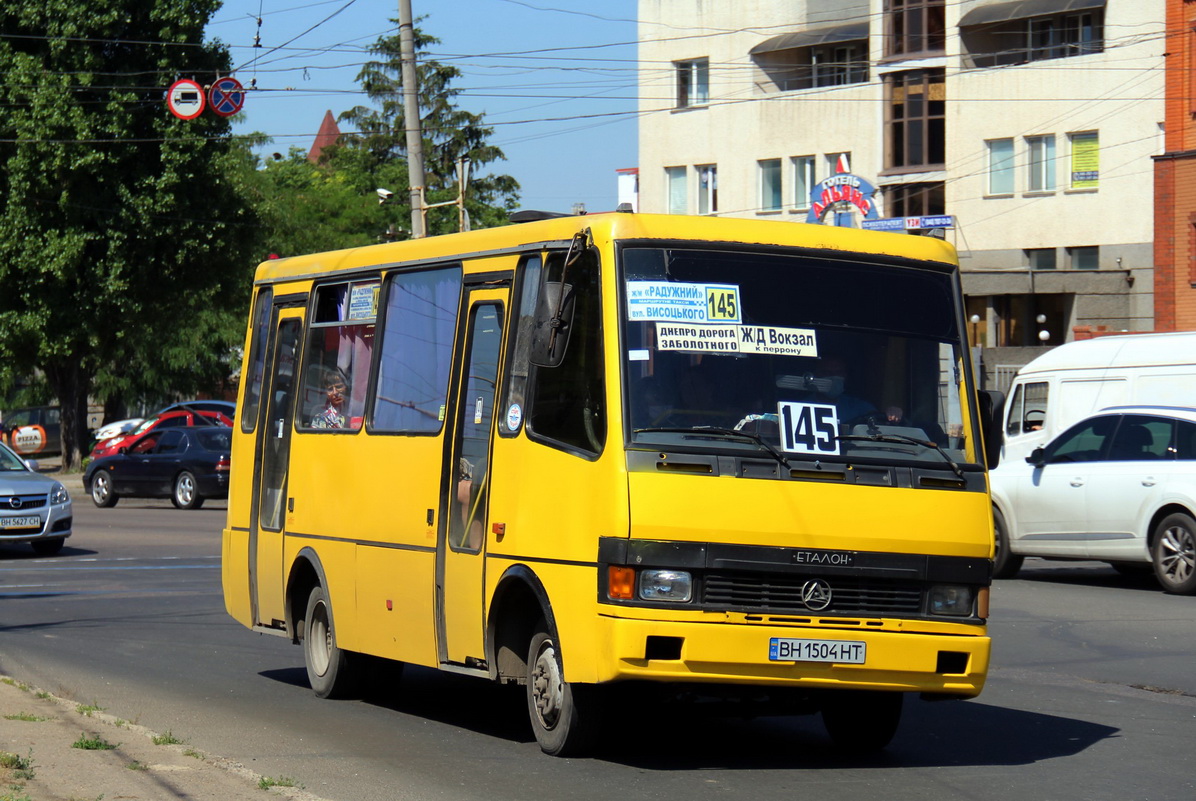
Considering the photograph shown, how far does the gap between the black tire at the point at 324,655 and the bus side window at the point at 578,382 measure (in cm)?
284

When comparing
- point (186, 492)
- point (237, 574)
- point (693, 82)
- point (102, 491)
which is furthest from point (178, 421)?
point (237, 574)

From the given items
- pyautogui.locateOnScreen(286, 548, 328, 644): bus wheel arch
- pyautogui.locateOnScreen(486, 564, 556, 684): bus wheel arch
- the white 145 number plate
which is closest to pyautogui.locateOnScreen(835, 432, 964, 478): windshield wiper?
the white 145 number plate

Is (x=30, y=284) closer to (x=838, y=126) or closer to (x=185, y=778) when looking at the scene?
(x=838, y=126)

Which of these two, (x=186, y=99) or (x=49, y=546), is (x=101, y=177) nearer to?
(x=186, y=99)

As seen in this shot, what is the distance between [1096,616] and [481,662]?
8.62 m

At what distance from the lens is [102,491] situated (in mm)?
35875

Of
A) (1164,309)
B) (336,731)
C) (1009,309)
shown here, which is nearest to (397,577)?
(336,731)

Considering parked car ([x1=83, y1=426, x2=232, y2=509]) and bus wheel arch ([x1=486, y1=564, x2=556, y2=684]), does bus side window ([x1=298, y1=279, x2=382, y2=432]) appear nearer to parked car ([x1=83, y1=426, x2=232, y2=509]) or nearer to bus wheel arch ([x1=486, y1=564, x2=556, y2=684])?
bus wheel arch ([x1=486, y1=564, x2=556, y2=684])

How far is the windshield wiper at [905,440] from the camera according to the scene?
8.28 m

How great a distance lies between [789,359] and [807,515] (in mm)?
783

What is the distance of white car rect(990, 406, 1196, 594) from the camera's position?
17.6 metres

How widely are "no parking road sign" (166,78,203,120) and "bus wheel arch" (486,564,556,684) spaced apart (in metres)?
27.7

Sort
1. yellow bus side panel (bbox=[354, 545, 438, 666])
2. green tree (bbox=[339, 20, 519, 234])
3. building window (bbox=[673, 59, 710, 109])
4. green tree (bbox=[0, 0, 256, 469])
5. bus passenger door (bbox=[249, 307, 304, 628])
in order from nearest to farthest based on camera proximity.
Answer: yellow bus side panel (bbox=[354, 545, 438, 666]) → bus passenger door (bbox=[249, 307, 304, 628]) → green tree (bbox=[0, 0, 256, 469]) → building window (bbox=[673, 59, 710, 109]) → green tree (bbox=[339, 20, 519, 234])

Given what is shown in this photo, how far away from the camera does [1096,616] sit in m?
16.0
